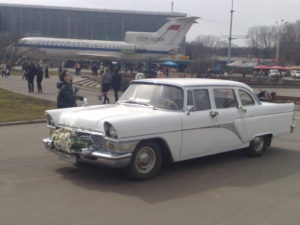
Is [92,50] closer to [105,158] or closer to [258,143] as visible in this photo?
[258,143]

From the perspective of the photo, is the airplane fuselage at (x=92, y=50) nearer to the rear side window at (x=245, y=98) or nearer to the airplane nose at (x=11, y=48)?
the airplane nose at (x=11, y=48)

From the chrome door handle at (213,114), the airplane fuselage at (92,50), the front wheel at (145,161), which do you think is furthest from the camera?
the airplane fuselage at (92,50)

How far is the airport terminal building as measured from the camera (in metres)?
123

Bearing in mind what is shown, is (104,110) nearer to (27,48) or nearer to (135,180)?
(135,180)

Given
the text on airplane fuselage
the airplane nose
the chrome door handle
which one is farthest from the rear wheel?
the text on airplane fuselage

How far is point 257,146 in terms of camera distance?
9.23 m

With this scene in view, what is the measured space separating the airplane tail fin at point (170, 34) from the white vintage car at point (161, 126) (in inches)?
2374

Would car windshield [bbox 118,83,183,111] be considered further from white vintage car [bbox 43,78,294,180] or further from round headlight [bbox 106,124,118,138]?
round headlight [bbox 106,124,118,138]

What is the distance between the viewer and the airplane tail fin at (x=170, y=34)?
68.1 m

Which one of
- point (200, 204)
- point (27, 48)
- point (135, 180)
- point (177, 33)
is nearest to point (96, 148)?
point (135, 180)

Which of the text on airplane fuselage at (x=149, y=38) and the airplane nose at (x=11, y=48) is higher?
the text on airplane fuselage at (x=149, y=38)

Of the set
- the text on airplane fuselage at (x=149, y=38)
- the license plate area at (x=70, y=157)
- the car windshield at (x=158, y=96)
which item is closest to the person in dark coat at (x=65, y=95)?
the car windshield at (x=158, y=96)

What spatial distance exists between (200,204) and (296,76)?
71.9 m

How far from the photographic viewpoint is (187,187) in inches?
269
